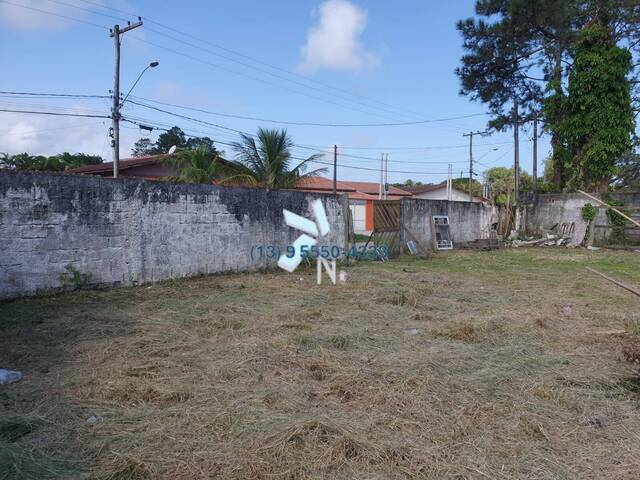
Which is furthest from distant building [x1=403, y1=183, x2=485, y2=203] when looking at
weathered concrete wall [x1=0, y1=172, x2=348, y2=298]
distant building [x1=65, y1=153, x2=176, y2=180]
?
weathered concrete wall [x1=0, y1=172, x2=348, y2=298]

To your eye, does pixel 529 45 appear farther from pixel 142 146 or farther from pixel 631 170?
pixel 142 146

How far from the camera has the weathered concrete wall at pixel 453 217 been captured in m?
15.0

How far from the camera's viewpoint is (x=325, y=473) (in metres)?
2.47

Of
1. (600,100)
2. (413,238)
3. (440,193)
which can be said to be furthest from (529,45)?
(440,193)

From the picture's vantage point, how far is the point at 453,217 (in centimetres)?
1753

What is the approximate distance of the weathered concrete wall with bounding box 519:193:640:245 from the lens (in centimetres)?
1795

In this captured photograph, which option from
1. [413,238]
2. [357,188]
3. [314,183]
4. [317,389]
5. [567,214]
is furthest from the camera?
[357,188]

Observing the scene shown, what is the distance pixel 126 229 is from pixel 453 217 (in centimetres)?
1265

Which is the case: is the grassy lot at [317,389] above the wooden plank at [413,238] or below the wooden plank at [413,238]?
below

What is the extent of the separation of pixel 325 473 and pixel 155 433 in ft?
3.48
